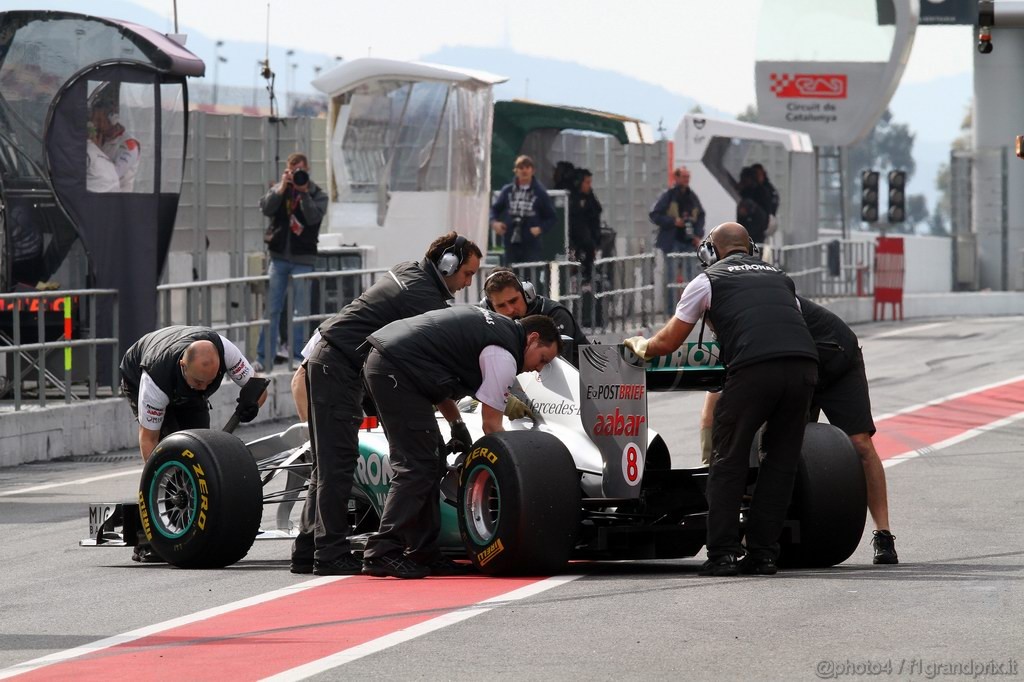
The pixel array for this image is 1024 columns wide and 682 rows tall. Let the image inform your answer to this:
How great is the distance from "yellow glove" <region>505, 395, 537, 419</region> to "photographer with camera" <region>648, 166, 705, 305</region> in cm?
1636

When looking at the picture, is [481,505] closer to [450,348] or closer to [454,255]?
[450,348]

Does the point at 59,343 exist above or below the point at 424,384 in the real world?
below

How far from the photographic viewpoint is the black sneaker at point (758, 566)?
31.4 ft

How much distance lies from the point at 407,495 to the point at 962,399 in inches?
469

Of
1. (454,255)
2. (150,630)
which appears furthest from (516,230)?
(150,630)

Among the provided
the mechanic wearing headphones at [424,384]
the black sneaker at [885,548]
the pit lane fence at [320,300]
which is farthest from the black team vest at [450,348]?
the pit lane fence at [320,300]

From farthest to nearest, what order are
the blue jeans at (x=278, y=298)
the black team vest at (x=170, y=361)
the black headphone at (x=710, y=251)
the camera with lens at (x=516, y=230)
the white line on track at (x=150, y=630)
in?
the camera with lens at (x=516, y=230) → the blue jeans at (x=278, y=298) → the black team vest at (x=170, y=361) → the black headphone at (x=710, y=251) → the white line on track at (x=150, y=630)

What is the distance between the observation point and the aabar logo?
35062 mm

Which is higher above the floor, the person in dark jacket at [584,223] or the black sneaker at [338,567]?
the person in dark jacket at [584,223]

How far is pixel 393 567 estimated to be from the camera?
9.82 m

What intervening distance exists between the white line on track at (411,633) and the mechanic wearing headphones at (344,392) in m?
1.17

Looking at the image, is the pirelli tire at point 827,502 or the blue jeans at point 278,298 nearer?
the pirelli tire at point 827,502

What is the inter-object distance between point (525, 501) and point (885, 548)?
205 cm

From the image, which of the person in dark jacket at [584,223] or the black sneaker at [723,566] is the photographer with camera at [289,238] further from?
the black sneaker at [723,566]
